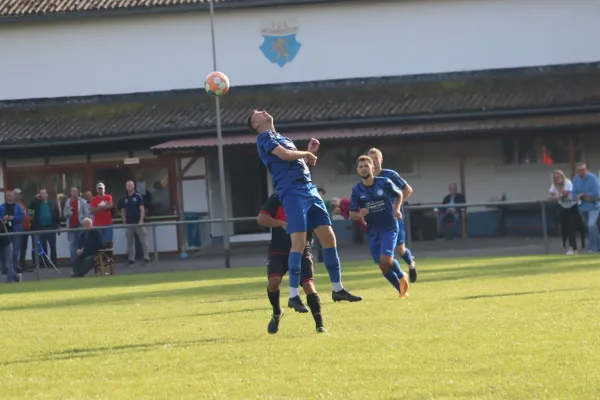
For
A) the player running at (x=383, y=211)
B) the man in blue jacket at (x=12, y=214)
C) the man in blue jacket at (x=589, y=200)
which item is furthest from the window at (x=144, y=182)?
the player running at (x=383, y=211)

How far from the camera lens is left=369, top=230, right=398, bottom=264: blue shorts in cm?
1656

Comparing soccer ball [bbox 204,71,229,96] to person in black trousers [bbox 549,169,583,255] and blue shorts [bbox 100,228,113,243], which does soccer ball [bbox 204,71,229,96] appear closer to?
blue shorts [bbox 100,228,113,243]

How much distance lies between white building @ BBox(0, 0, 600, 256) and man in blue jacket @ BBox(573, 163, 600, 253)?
10.2m

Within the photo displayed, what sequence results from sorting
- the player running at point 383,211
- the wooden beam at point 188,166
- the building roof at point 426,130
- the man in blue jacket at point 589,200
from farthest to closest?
1. the wooden beam at point 188,166
2. the building roof at point 426,130
3. the man in blue jacket at point 589,200
4. the player running at point 383,211

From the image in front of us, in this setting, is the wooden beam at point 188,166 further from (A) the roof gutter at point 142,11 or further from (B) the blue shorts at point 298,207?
(B) the blue shorts at point 298,207

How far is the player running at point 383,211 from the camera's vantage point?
16.5 meters

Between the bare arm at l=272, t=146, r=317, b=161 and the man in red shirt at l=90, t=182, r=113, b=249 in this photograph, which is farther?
the man in red shirt at l=90, t=182, r=113, b=249

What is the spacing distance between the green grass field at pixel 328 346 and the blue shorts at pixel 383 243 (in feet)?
1.93

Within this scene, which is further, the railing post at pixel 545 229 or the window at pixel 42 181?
the window at pixel 42 181

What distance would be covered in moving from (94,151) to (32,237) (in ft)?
37.7

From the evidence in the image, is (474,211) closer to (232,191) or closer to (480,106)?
(480,106)

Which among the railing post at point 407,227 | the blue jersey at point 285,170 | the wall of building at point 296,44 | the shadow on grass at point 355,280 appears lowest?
the shadow on grass at point 355,280

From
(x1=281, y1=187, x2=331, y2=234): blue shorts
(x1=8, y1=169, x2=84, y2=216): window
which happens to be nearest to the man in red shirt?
(x1=8, y1=169, x2=84, y2=216): window

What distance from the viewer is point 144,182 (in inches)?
1524
